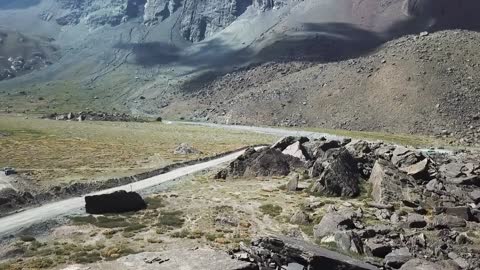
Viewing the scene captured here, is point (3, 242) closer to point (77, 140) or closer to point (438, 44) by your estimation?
point (77, 140)

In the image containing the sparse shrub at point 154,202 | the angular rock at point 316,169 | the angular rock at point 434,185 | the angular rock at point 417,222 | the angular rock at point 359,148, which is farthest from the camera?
the angular rock at point 359,148

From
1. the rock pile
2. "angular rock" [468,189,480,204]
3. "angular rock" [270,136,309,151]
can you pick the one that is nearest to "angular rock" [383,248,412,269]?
the rock pile

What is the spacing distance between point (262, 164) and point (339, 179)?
1511cm

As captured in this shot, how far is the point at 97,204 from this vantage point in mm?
48500

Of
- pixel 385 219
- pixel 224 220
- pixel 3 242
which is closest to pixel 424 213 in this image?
pixel 385 219

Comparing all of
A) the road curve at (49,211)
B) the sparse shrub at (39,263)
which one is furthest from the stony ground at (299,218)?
A: the road curve at (49,211)

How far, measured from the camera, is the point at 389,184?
54031 millimetres

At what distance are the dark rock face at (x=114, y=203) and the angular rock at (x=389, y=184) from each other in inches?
1045

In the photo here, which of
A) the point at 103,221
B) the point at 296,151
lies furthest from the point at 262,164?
the point at 103,221

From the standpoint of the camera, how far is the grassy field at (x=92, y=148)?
2894 inches

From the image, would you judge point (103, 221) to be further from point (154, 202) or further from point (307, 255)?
point (307, 255)

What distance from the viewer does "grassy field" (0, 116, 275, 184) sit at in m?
73.5

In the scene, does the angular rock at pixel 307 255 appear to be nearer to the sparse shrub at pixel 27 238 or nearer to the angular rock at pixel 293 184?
the sparse shrub at pixel 27 238

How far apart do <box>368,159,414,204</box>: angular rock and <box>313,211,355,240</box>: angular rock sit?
11.0 meters
